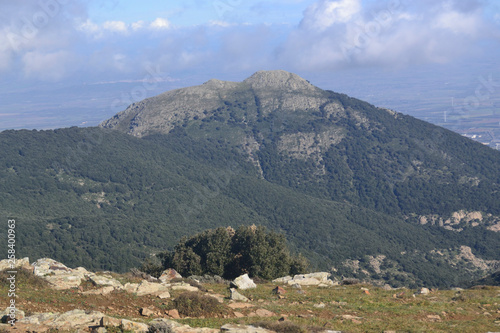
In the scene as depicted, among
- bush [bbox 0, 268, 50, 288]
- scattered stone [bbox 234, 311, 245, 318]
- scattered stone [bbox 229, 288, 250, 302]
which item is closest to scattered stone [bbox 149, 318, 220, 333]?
scattered stone [bbox 234, 311, 245, 318]

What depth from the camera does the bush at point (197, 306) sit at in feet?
89.5

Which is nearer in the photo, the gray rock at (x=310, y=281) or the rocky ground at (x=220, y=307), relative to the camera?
the rocky ground at (x=220, y=307)

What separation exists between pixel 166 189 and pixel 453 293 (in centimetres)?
15808

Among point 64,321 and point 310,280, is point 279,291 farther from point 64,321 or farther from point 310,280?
point 64,321

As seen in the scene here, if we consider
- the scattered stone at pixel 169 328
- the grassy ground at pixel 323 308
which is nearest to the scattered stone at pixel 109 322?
the scattered stone at pixel 169 328

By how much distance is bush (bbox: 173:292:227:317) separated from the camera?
27266 mm

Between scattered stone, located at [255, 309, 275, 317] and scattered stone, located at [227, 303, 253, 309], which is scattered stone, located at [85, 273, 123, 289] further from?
scattered stone, located at [255, 309, 275, 317]

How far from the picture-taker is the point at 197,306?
27688 mm

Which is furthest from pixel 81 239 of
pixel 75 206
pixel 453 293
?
pixel 453 293

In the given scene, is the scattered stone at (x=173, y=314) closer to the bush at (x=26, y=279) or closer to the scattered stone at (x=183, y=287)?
the scattered stone at (x=183, y=287)

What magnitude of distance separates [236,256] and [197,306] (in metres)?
26.0

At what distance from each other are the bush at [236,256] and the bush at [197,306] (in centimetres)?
2115

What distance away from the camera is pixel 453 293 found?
37.5m

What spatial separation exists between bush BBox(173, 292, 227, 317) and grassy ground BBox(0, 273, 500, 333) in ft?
1.25
